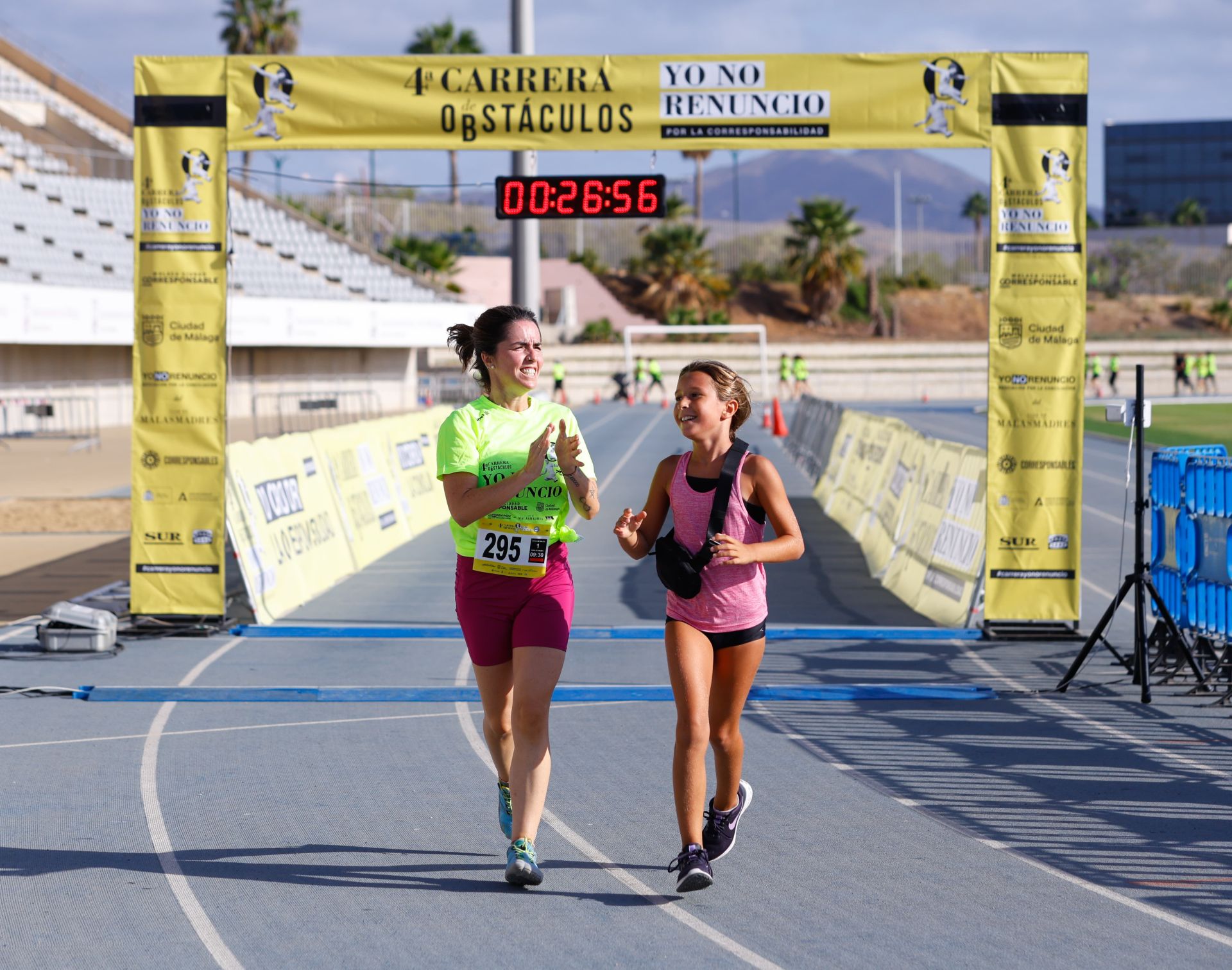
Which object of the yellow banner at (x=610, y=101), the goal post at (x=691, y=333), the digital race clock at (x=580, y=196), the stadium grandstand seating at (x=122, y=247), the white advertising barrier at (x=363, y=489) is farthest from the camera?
the goal post at (x=691, y=333)

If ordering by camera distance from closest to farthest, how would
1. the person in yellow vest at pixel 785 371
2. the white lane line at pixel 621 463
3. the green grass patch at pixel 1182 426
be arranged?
1. the white lane line at pixel 621 463
2. the green grass patch at pixel 1182 426
3. the person in yellow vest at pixel 785 371

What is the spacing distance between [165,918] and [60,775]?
7.57 feet

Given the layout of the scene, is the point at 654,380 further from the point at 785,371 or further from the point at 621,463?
the point at 621,463

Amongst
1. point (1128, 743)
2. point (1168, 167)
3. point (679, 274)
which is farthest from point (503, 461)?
point (1168, 167)

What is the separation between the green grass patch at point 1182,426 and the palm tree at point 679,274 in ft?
113

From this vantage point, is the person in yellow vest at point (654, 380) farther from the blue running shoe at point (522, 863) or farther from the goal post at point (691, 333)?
the blue running shoe at point (522, 863)

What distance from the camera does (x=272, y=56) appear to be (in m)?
10.9

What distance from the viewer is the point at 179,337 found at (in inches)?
434

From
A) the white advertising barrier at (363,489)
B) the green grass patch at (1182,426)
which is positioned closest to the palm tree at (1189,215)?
the green grass patch at (1182,426)

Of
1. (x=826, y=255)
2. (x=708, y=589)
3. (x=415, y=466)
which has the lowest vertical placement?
(x=415, y=466)

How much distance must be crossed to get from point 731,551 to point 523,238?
16037 mm

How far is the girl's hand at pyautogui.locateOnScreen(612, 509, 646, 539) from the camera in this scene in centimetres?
521

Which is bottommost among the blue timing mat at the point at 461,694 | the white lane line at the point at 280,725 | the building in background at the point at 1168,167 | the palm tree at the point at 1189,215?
the white lane line at the point at 280,725

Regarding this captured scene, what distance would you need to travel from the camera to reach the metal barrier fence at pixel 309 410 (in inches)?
1508
